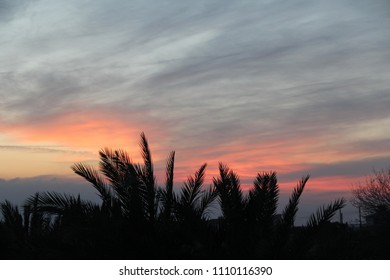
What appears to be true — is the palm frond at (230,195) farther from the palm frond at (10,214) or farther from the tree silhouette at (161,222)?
the palm frond at (10,214)

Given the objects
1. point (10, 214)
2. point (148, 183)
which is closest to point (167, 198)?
point (148, 183)

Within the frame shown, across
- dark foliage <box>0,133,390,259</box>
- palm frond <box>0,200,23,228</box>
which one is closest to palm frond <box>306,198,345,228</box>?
dark foliage <box>0,133,390,259</box>

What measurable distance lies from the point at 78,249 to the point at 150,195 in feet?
4.93

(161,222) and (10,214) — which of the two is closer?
(161,222)

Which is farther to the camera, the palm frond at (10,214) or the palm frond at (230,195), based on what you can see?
the palm frond at (10,214)

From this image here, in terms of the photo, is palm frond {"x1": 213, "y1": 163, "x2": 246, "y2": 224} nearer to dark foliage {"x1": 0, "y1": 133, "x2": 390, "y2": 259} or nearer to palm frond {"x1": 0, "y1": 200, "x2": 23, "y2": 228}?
dark foliage {"x1": 0, "y1": 133, "x2": 390, "y2": 259}

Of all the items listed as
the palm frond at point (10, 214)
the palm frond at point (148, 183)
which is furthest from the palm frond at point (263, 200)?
the palm frond at point (10, 214)

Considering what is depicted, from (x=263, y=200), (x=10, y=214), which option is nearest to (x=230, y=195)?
(x=263, y=200)

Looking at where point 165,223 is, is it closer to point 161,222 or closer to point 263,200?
point 161,222

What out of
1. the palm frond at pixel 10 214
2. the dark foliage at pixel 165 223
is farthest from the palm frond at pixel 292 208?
the palm frond at pixel 10 214

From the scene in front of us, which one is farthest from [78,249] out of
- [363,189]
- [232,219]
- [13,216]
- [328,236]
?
[363,189]

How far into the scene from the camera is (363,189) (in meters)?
38.6

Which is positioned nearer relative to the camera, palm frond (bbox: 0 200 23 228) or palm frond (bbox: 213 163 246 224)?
palm frond (bbox: 213 163 246 224)
